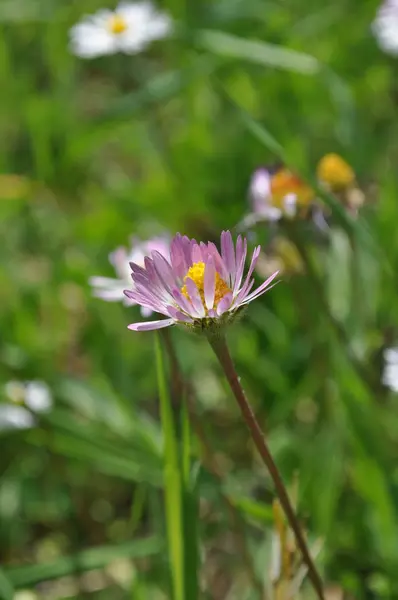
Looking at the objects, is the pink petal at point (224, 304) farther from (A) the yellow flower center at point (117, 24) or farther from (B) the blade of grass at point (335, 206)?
(A) the yellow flower center at point (117, 24)

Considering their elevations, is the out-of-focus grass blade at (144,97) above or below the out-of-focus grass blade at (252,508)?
above

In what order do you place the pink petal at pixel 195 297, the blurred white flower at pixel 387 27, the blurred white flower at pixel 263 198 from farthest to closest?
the blurred white flower at pixel 387 27 → the blurred white flower at pixel 263 198 → the pink petal at pixel 195 297

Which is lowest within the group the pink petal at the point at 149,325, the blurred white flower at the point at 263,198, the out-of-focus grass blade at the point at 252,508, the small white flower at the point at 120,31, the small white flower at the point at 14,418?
the out-of-focus grass blade at the point at 252,508

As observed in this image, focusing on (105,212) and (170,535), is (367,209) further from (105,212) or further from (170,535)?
(170,535)

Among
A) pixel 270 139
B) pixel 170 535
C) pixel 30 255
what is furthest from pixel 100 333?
pixel 170 535

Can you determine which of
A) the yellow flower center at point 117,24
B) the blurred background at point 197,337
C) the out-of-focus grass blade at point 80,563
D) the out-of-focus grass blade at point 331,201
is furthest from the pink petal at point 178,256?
the yellow flower center at point 117,24

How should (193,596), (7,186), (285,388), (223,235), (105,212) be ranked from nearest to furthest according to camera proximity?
(223,235) < (193,596) < (285,388) < (105,212) < (7,186)

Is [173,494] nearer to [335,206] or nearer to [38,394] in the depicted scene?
[335,206]
